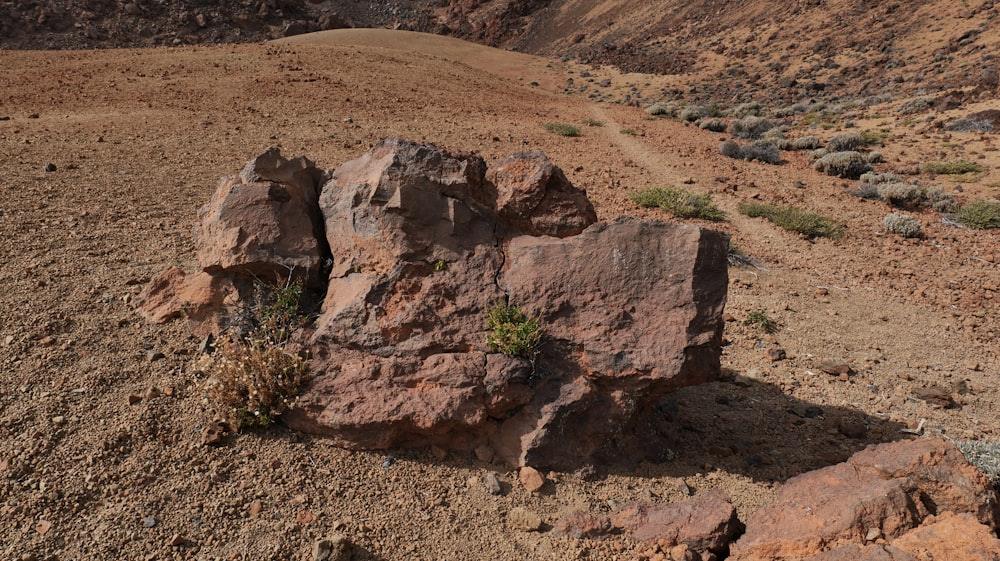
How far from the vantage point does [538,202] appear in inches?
175

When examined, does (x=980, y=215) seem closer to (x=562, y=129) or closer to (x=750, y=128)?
(x=750, y=128)

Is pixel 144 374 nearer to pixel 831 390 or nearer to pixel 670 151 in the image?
Result: pixel 831 390

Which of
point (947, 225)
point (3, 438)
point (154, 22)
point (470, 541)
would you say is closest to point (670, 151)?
point (947, 225)

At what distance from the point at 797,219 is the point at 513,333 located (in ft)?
26.2

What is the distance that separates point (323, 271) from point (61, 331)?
7.28ft

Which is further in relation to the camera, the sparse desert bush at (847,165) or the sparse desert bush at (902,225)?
the sparse desert bush at (847,165)

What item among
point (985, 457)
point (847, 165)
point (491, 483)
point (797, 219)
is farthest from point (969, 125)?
point (491, 483)

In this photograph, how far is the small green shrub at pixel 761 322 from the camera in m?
6.62

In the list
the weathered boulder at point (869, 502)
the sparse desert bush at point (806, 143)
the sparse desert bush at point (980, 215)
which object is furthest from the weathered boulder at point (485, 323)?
the sparse desert bush at point (806, 143)

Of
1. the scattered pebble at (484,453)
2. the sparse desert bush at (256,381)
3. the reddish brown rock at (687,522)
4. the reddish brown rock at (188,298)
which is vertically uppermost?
the reddish brown rock at (188,298)

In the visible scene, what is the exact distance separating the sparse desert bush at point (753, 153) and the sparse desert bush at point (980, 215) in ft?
14.4

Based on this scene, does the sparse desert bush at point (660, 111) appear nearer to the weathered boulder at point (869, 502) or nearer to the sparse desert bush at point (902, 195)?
the sparse desert bush at point (902, 195)

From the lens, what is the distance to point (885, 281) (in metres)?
8.24

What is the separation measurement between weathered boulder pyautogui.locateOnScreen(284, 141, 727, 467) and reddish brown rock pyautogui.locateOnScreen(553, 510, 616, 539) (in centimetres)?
43
